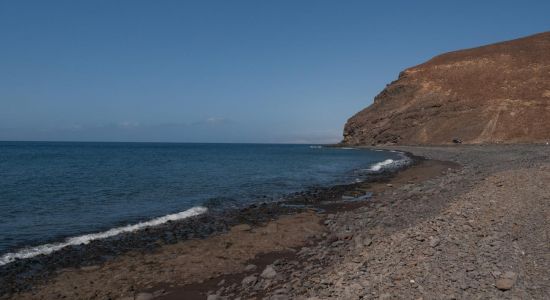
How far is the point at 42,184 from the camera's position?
30688 mm

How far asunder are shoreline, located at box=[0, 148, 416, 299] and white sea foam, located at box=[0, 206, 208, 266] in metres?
0.30

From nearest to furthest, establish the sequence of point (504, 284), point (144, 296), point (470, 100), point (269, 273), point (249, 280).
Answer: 1. point (504, 284)
2. point (144, 296)
3. point (249, 280)
4. point (269, 273)
5. point (470, 100)

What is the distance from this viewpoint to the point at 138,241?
14.1 metres

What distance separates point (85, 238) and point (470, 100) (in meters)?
70.3

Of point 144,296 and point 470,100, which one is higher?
point 470,100

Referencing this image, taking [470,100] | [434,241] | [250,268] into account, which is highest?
[470,100]

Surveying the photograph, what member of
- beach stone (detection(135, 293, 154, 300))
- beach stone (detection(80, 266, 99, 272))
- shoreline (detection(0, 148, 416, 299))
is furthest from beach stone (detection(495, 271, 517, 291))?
beach stone (detection(80, 266, 99, 272))

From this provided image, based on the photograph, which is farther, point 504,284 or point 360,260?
point 360,260

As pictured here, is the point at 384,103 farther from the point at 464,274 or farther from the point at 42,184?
the point at 464,274

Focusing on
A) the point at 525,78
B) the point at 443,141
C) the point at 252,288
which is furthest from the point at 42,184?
the point at 525,78

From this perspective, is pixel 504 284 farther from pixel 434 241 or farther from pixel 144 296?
pixel 144 296

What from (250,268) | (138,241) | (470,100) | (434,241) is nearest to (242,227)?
(138,241)

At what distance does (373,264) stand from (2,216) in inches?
660

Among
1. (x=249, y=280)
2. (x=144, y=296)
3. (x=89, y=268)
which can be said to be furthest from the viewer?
(x=89, y=268)
